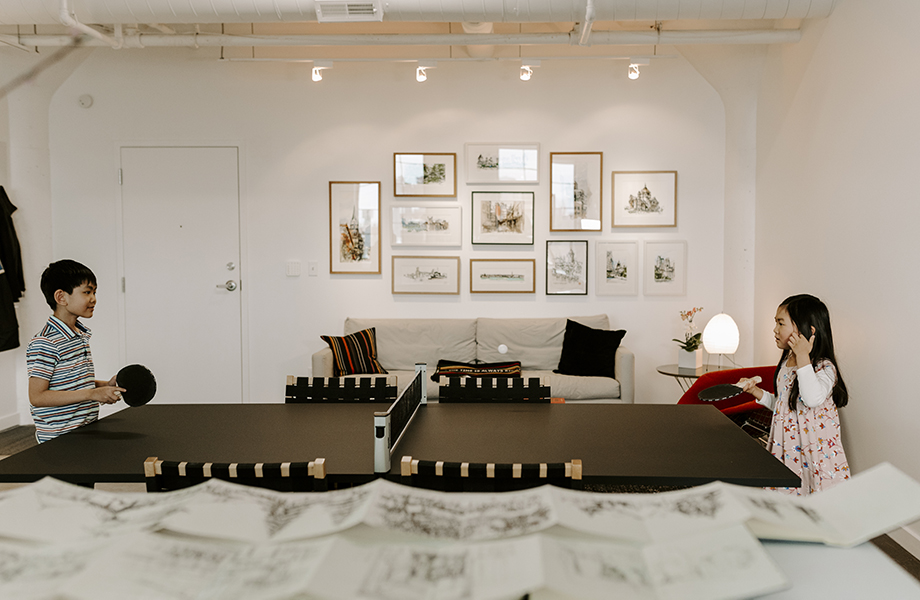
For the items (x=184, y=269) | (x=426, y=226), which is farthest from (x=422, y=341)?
(x=184, y=269)

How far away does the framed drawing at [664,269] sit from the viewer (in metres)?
5.00

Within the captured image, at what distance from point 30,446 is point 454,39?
4.32m

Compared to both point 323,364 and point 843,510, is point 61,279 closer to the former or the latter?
point 323,364

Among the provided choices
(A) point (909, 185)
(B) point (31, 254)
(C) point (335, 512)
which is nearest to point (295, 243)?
(B) point (31, 254)

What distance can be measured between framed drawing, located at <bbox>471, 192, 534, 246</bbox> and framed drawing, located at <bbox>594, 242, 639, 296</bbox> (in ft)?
1.98

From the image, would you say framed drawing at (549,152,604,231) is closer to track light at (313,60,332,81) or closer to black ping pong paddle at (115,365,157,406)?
track light at (313,60,332,81)

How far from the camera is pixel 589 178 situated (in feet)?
16.4

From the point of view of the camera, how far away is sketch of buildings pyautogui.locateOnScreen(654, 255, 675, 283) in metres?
5.01

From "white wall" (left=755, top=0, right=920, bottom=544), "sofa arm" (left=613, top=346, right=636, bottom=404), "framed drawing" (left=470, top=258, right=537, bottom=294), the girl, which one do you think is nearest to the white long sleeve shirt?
the girl

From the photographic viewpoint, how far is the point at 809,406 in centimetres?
256

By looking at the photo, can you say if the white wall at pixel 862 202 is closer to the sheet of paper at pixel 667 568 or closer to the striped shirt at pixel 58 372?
the sheet of paper at pixel 667 568

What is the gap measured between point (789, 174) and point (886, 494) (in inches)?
147

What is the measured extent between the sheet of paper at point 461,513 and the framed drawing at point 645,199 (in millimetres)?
4406

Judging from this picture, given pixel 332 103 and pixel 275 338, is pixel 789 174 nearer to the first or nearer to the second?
pixel 332 103
